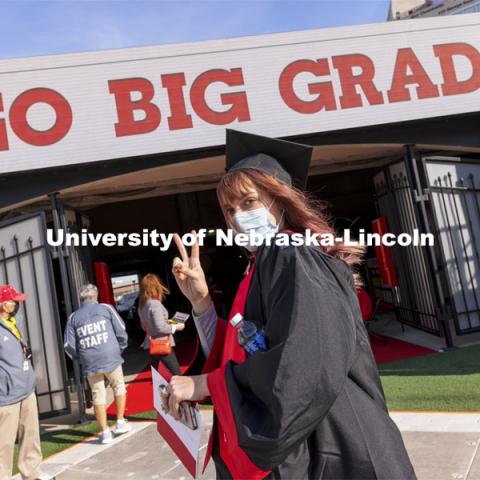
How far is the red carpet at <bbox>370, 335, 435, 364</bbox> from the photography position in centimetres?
693

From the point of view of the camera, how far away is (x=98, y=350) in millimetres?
4988

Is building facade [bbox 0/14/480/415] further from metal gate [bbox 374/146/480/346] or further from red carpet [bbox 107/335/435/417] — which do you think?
red carpet [bbox 107/335/435/417]

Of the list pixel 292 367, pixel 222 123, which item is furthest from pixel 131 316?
pixel 292 367

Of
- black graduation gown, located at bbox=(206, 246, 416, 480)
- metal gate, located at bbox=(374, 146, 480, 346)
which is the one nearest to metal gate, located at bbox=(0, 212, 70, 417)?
black graduation gown, located at bbox=(206, 246, 416, 480)

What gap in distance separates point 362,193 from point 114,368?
38.3ft

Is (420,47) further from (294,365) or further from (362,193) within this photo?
(362,193)

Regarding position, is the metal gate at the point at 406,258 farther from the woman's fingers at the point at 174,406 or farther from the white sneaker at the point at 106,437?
the woman's fingers at the point at 174,406

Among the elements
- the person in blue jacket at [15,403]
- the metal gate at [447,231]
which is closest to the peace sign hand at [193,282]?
the person in blue jacket at [15,403]

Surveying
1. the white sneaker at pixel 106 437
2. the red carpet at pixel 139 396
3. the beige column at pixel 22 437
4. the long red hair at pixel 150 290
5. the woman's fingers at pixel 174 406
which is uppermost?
the long red hair at pixel 150 290

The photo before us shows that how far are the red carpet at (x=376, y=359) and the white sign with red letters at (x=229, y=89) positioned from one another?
11.5 feet

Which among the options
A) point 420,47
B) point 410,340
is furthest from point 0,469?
point 420,47

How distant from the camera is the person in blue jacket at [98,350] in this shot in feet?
16.3

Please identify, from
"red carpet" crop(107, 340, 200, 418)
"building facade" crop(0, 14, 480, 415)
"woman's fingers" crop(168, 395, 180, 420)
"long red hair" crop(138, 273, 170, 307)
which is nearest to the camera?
"woman's fingers" crop(168, 395, 180, 420)

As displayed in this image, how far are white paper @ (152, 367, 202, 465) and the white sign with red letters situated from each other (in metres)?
5.33
